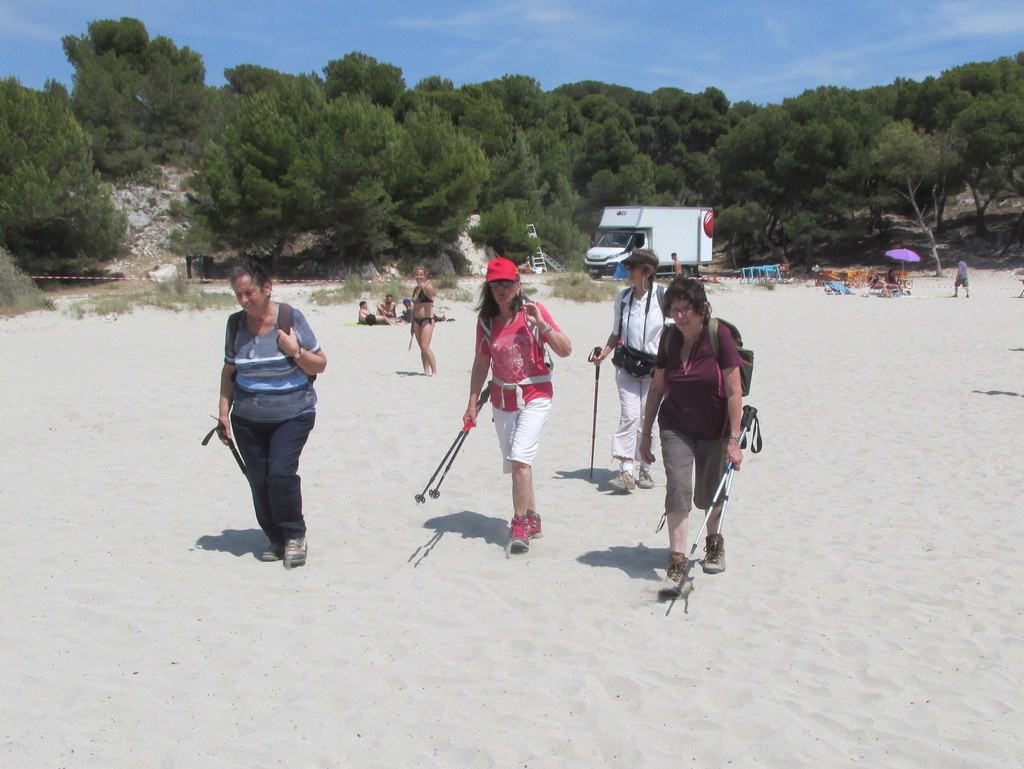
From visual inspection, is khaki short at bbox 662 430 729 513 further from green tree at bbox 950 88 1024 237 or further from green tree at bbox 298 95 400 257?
green tree at bbox 950 88 1024 237

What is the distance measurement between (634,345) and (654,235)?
30212 mm

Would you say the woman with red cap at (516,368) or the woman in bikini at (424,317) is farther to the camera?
the woman in bikini at (424,317)

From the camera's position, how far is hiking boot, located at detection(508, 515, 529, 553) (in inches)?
203

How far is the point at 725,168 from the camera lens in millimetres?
46344

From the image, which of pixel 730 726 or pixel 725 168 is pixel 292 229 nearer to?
pixel 725 168

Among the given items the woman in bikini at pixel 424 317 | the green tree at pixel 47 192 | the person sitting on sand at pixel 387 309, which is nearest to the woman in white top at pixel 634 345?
the woman in bikini at pixel 424 317

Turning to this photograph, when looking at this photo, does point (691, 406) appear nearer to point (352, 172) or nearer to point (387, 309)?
point (387, 309)

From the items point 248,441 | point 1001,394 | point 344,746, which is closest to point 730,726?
point 344,746

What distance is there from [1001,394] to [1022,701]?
807 cm

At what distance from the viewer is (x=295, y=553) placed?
4941mm

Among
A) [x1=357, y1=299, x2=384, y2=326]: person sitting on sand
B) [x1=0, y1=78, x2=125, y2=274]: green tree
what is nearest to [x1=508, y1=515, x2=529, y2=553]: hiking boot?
[x1=357, y1=299, x2=384, y2=326]: person sitting on sand

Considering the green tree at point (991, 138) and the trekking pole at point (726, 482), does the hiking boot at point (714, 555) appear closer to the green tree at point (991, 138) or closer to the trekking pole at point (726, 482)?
the trekking pole at point (726, 482)

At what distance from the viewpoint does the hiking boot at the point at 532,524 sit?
206 inches

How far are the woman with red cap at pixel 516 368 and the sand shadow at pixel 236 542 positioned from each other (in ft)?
4.85
